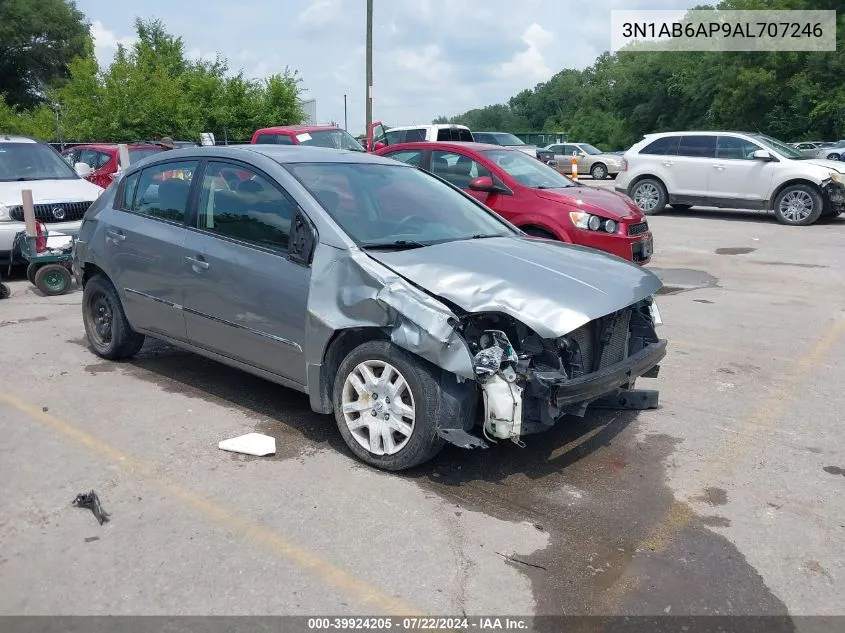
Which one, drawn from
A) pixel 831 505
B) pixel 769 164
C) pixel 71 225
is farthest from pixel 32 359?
pixel 769 164

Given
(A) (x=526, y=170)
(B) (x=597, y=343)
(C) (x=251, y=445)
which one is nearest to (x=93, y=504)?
(C) (x=251, y=445)

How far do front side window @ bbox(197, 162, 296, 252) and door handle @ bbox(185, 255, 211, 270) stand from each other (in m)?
0.21

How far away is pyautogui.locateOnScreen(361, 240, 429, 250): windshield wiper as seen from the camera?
182 inches

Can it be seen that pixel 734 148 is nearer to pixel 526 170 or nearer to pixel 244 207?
pixel 526 170

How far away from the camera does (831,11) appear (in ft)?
124

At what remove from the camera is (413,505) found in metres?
4.05

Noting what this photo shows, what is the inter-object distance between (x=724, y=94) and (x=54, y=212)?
42.7 metres

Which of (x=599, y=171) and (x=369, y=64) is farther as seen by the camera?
(x=599, y=171)

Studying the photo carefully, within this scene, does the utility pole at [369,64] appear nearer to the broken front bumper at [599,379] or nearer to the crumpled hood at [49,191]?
the crumpled hood at [49,191]

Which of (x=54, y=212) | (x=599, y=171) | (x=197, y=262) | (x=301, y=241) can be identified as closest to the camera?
(x=301, y=241)

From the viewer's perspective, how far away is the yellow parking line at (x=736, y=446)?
336 centimetres

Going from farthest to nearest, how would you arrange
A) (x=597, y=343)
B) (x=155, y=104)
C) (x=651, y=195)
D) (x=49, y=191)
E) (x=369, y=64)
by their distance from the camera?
(x=155, y=104)
(x=369, y=64)
(x=651, y=195)
(x=49, y=191)
(x=597, y=343)

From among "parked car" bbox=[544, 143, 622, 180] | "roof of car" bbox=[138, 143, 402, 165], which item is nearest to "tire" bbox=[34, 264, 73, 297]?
"roof of car" bbox=[138, 143, 402, 165]

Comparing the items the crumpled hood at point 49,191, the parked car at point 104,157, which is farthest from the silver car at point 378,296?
the parked car at point 104,157
